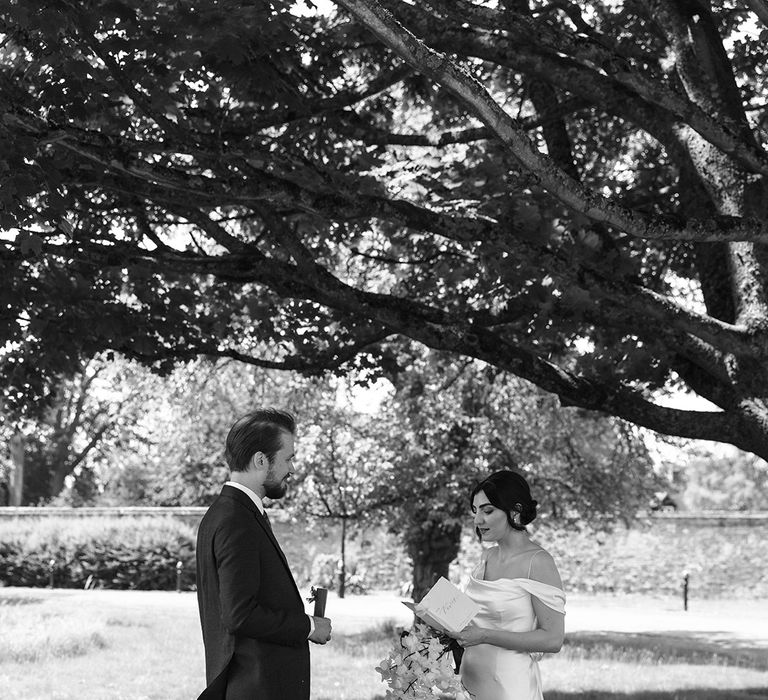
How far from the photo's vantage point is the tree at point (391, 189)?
21.2ft

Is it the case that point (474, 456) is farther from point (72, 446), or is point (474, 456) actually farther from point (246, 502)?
point (72, 446)

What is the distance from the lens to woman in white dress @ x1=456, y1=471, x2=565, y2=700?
5.23m

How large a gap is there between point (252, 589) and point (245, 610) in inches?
2.9

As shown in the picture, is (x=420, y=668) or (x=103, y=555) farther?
(x=103, y=555)

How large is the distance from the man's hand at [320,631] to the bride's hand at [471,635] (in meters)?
0.84

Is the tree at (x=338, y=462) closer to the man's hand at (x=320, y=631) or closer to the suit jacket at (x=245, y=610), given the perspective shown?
the man's hand at (x=320, y=631)

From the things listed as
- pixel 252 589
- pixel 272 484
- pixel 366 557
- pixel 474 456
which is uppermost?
pixel 474 456

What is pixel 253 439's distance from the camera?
4430 mm

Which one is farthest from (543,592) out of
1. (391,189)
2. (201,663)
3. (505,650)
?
(201,663)

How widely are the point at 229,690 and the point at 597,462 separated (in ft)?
53.4

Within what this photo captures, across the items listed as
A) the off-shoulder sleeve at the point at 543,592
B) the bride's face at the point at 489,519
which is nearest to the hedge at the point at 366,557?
the bride's face at the point at 489,519

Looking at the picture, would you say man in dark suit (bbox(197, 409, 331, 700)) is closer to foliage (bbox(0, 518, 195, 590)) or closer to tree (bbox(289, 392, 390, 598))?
tree (bbox(289, 392, 390, 598))

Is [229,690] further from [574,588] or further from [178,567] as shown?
[574,588]

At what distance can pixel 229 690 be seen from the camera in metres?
4.31
